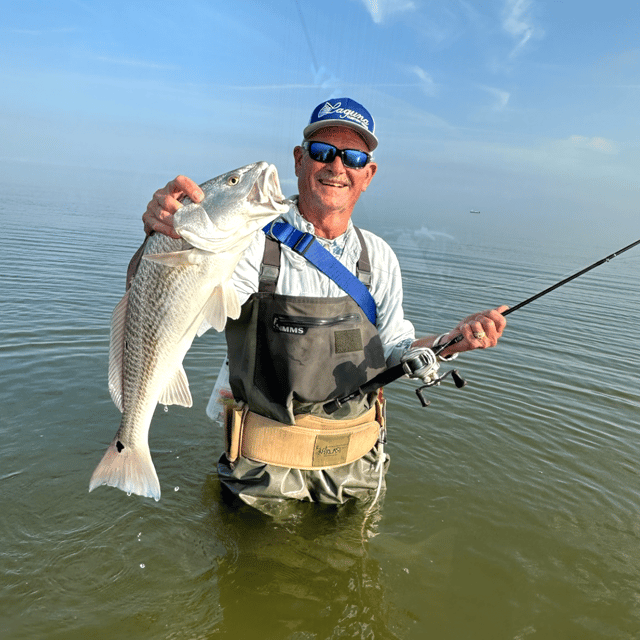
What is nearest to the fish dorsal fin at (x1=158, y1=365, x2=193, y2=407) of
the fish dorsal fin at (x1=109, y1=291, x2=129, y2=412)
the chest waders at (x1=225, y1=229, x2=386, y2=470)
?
the fish dorsal fin at (x1=109, y1=291, x2=129, y2=412)

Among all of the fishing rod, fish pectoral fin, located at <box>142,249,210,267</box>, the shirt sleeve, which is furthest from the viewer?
the shirt sleeve

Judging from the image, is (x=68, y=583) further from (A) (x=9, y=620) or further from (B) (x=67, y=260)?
(B) (x=67, y=260)

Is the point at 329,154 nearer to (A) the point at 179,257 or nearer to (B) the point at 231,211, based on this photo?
(B) the point at 231,211

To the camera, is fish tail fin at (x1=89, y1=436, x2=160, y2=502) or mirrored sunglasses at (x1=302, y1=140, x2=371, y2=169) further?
mirrored sunglasses at (x1=302, y1=140, x2=371, y2=169)

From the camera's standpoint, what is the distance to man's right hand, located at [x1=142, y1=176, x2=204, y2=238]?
8.86 feet

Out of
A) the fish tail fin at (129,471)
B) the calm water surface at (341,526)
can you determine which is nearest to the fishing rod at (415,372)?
the calm water surface at (341,526)

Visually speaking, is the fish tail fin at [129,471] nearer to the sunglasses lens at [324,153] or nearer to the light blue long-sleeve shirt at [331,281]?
the light blue long-sleeve shirt at [331,281]

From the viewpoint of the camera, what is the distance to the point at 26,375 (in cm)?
662

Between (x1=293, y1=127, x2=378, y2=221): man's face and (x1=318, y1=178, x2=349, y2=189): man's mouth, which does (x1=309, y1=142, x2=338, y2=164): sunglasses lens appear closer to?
(x1=293, y1=127, x2=378, y2=221): man's face

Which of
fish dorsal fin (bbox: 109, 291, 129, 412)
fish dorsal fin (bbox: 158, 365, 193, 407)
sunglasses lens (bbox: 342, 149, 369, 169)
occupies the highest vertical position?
sunglasses lens (bbox: 342, 149, 369, 169)

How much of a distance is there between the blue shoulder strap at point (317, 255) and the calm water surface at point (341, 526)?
188 cm

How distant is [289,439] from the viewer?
3764 millimetres

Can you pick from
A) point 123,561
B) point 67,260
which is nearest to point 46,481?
point 123,561

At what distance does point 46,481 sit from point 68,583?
1.41 m
